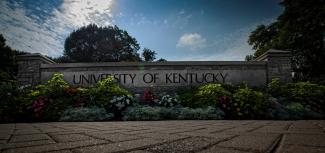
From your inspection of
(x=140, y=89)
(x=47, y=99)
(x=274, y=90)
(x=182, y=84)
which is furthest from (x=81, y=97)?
(x=274, y=90)

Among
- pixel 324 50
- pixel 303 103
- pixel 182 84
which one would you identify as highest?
pixel 324 50

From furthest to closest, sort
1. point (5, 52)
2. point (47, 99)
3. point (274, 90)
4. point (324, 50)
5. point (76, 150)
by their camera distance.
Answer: point (5, 52) < point (324, 50) < point (274, 90) < point (47, 99) < point (76, 150)

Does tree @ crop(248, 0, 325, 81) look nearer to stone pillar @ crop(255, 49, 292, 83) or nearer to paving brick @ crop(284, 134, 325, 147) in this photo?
stone pillar @ crop(255, 49, 292, 83)

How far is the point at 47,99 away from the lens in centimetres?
642

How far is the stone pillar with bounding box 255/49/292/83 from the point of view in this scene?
29.3 feet

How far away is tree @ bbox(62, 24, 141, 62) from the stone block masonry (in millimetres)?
15487

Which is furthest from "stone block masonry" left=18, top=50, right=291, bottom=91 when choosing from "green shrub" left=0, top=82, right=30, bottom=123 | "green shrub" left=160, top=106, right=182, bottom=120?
"green shrub" left=160, top=106, right=182, bottom=120

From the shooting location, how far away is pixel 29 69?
29.3 ft

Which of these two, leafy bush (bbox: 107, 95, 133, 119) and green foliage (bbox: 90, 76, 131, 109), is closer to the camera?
leafy bush (bbox: 107, 95, 133, 119)

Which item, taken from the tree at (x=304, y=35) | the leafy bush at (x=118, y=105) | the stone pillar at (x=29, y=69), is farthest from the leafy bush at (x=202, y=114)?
the tree at (x=304, y=35)

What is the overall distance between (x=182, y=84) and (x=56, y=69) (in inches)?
206

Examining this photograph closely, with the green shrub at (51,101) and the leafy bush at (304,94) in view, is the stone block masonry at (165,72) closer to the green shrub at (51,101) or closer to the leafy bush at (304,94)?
the leafy bush at (304,94)

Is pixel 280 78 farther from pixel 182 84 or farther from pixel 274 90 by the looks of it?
pixel 182 84

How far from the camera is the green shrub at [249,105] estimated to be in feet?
19.3
